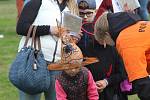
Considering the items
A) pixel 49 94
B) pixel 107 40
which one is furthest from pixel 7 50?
pixel 107 40

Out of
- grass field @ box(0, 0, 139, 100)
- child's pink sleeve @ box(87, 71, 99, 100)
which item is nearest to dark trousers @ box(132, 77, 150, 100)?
child's pink sleeve @ box(87, 71, 99, 100)

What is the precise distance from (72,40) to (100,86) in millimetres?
499

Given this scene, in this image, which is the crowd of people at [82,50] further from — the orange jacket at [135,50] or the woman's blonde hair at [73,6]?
the orange jacket at [135,50]

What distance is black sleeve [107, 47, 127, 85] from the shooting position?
4.80m

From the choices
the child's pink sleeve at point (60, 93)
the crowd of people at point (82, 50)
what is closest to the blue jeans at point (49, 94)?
the crowd of people at point (82, 50)

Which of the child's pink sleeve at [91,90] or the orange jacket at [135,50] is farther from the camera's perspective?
the child's pink sleeve at [91,90]

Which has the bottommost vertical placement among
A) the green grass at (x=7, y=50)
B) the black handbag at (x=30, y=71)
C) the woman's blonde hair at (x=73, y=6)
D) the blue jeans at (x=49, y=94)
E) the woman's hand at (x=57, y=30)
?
the green grass at (x=7, y=50)

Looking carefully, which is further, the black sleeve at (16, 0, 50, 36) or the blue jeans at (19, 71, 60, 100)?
the blue jeans at (19, 71, 60, 100)

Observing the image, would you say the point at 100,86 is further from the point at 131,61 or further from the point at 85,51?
the point at 131,61

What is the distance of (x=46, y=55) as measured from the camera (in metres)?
4.77

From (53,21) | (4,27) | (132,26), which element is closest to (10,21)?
(4,27)

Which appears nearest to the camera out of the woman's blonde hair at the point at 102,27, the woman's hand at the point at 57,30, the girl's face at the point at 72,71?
the woman's blonde hair at the point at 102,27

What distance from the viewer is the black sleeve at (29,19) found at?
4.71m

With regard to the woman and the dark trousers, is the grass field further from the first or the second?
the dark trousers
